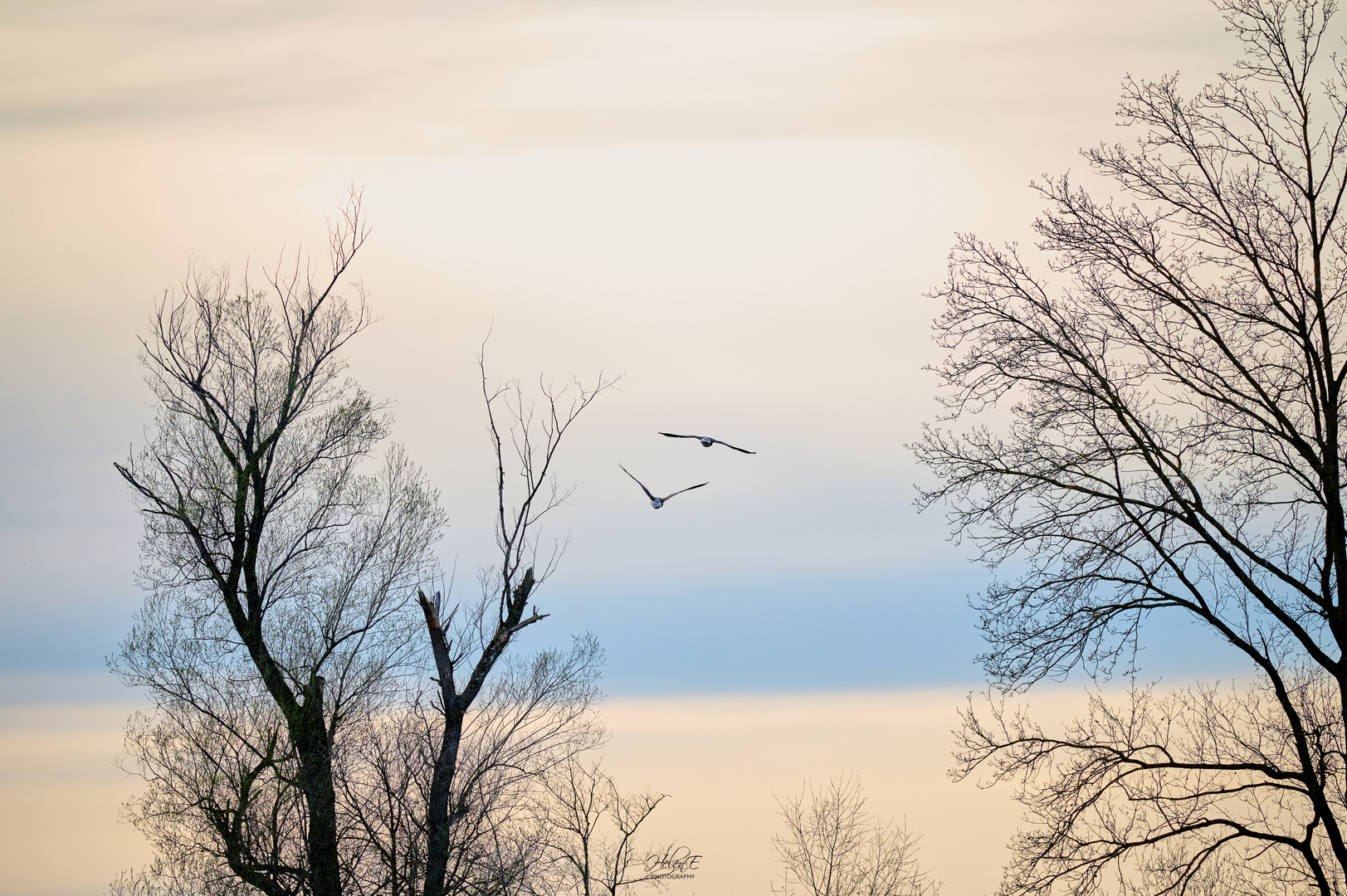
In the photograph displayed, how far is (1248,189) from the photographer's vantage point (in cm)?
1111

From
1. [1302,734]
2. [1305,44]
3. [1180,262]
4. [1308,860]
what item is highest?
[1305,44]

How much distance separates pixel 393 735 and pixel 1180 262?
41.2ft

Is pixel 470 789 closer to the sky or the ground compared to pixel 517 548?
closer to the ground

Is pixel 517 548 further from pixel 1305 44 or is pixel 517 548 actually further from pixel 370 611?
pixel 1305 44

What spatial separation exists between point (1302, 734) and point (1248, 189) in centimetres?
492

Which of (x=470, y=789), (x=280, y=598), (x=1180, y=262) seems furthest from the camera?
(x=280, y=598)

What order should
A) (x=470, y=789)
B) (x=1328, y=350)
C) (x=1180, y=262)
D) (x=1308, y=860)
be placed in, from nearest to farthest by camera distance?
(x=1308, y=860) → (x=1328, y=350) → (x=1180, y=262) → (x=470, y=789)

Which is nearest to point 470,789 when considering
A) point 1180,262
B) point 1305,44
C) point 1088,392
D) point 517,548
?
point 517,548

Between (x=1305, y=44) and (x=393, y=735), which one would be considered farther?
(x=393, y=735)

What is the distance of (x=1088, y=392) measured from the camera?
1116 cm

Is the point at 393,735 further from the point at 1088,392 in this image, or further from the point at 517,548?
the point at 1088,392

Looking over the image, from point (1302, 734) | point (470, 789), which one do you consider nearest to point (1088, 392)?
point (1302, 734)

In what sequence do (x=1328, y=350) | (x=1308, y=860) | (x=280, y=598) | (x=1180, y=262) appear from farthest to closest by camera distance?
1. (x=280, y=598)
2. (x=1180, y=262)
3. (x=1328, y=350)
4. (x=1308, y=860)

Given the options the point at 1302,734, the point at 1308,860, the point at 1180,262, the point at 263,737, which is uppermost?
the point at 1180,262
